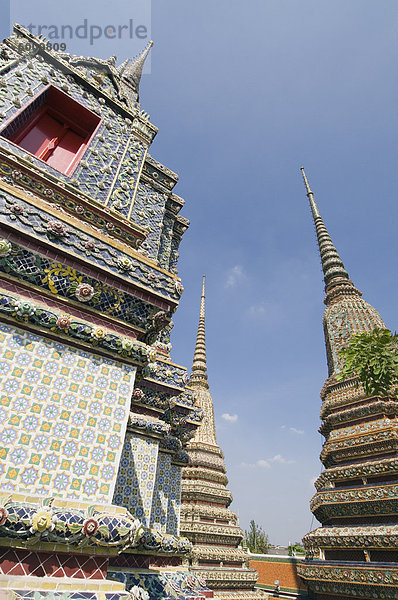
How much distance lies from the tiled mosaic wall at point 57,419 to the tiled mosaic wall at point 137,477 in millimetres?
1410

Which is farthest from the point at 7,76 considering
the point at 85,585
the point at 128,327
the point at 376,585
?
the point at 376,585

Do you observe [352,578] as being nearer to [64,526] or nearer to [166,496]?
[166,496]

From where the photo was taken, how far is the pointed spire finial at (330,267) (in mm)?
15684

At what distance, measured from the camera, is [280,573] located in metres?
17.8

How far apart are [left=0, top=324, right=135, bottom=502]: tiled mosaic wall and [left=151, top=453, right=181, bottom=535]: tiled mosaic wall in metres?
2.70

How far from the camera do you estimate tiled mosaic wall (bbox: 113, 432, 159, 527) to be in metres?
4.15

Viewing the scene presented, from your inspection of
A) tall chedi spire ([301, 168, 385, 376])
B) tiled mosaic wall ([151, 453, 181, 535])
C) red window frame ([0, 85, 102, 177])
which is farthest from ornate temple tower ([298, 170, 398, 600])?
red window frame ([0, 85, 102, 177])

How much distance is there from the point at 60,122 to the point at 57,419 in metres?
4.56

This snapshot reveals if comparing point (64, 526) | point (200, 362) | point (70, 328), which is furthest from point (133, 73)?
point (200, 362)

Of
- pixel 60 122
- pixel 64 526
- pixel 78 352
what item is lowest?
pixel 64 526

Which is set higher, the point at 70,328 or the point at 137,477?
the point at 70,328

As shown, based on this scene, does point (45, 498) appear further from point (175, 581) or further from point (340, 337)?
point (340, 337)

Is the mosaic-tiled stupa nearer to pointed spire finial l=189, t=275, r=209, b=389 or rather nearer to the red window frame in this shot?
the red window frame

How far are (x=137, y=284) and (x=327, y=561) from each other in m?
10.1
